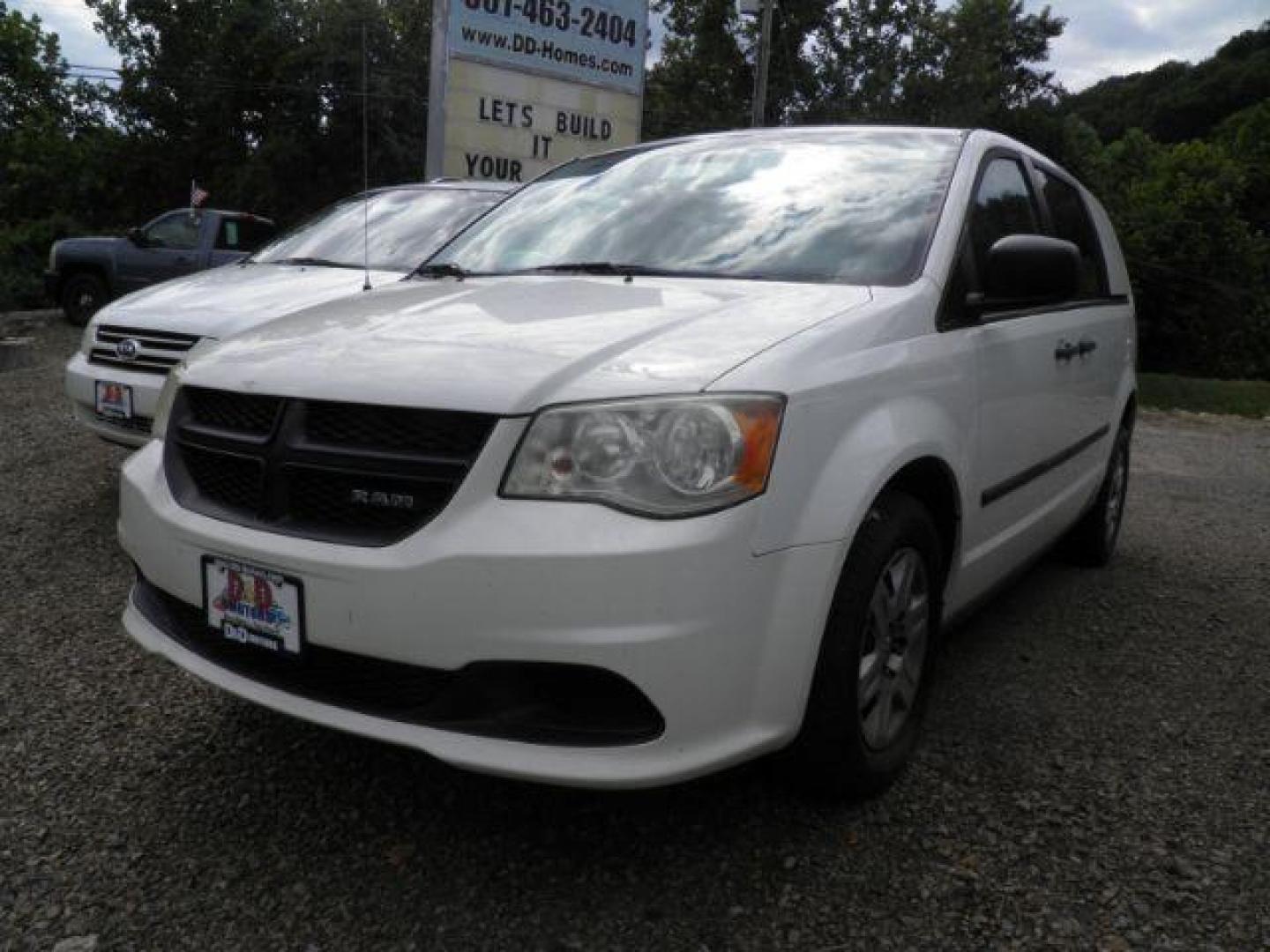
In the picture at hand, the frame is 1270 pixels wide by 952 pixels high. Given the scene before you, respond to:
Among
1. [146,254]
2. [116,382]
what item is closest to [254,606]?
[116,382]

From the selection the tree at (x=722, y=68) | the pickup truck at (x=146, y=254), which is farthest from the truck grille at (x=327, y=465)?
the tree at (x=722, y=68)

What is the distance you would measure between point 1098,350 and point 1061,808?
6.36 ft

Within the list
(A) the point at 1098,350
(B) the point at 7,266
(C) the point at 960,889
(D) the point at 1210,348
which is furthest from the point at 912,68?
(C) the point at 960,889

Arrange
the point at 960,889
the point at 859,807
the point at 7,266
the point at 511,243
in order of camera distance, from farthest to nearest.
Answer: the point at 7,266
the point at 511,243
the point at 859,807
the point at 960,889

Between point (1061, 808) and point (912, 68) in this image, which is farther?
point (912, 68)

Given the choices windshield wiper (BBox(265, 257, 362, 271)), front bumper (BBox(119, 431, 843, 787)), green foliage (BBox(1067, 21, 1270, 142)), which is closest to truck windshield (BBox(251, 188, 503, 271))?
windshield wiper (BBox(265, 257, 362, 271))

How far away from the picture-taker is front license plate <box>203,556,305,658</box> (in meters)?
2.02

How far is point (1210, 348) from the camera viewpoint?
3152cm

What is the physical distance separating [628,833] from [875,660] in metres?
0.65

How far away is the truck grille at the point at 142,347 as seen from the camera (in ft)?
15.0

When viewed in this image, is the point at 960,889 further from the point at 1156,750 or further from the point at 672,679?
the point at 1156,750

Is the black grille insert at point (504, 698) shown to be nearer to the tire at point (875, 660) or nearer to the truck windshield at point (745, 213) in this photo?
the tire at point (875, 660)

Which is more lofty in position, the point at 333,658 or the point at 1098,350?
the point at 1098,350

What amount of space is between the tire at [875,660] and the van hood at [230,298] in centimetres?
276
